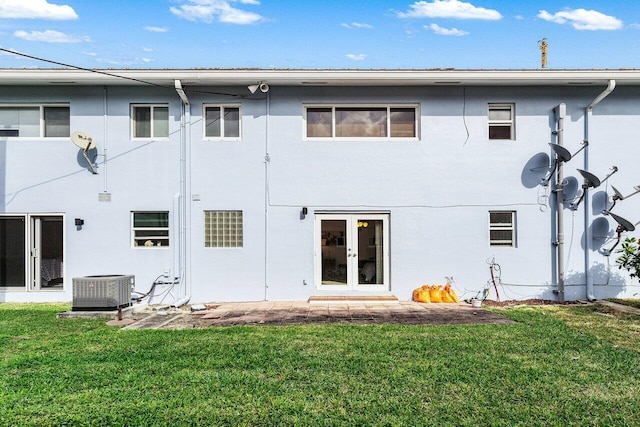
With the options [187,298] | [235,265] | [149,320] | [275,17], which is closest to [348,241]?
[235,265]

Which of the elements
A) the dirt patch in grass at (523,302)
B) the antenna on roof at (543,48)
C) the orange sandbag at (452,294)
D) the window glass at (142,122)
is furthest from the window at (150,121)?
the antenna on roof at (543,48)

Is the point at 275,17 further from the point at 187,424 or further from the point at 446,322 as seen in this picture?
the point at 187,424

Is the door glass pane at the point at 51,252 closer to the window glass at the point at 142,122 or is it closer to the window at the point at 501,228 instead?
Answer: the window glass at the point at 142,122

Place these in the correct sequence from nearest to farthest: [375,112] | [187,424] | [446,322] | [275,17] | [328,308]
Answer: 1. [187,424]
2. [446,322]
3. [328,308]
4. [375,112]
5. [275,17]

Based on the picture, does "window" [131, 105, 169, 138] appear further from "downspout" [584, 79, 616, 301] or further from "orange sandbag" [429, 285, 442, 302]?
"downspout" [584, 79, 616, 301]

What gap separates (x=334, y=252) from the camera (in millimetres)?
10047

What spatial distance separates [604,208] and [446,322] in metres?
5.50

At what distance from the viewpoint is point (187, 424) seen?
11.9ft

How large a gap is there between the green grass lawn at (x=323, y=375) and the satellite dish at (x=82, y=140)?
4111 millimetres

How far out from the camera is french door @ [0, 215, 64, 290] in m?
9.85

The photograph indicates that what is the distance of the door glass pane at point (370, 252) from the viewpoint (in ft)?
33.0

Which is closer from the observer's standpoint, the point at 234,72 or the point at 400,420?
the point at 400,420

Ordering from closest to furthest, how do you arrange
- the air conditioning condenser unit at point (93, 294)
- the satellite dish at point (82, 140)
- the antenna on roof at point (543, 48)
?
1. the air conditioning condenser unit at point (93, 294)
2. the satellite dish at point (82, 140)
3. the antenna on roof at point (543, 48)

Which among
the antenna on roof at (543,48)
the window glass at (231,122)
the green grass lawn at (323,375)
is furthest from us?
the antenna on roof at (543,48)
